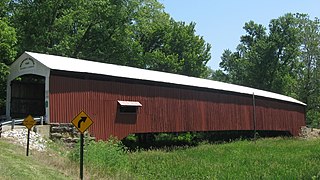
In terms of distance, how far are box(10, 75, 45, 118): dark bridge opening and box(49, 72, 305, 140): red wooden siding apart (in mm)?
4041

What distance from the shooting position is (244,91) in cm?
3547

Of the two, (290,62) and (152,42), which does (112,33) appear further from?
(290,62)

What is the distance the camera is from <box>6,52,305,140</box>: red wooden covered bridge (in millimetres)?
21656

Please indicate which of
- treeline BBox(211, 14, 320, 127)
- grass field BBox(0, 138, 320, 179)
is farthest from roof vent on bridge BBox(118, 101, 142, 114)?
treeline BBox(211, 14, 320, 127)

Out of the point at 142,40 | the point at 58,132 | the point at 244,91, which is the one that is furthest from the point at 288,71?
the point at 58,132

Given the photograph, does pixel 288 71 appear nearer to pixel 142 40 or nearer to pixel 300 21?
pixel 300 21

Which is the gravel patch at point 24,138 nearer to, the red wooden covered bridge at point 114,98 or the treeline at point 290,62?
the red wooden covered bridge at point 114,98

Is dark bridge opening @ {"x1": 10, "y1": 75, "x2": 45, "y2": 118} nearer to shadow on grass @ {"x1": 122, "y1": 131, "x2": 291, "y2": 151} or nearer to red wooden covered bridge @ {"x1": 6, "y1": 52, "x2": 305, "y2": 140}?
red wooden covered bridge @ {"x1": 6, "y1": 52, "x2": 305, "y2": 140}

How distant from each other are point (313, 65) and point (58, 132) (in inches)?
2144

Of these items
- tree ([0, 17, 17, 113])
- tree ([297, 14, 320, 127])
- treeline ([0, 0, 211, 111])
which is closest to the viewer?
tree ([0, 17, 17, 113])

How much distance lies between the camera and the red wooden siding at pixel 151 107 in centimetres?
2180

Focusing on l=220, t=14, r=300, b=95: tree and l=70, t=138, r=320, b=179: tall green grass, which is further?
l=220, t=14, r=300, b=95: tree

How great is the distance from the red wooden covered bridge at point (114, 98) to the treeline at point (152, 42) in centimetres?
255

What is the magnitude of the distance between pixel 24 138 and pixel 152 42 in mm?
35268
